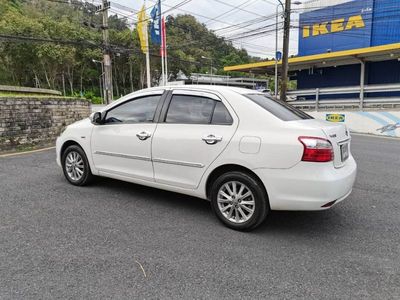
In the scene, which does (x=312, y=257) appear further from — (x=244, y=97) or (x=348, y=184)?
(x=244, y=97)

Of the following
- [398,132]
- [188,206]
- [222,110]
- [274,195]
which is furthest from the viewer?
[398,132]

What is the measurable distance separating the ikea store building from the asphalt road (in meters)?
17.1

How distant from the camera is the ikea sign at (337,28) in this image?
22641 mm

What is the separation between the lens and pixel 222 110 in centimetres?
388

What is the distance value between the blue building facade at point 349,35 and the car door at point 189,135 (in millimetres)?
21411

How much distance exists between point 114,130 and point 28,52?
43.4m

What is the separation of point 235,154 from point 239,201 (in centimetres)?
53

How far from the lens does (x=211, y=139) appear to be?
3.77 metres

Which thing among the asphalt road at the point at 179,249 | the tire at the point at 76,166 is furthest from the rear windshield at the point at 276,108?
the tire at the point at 76,166

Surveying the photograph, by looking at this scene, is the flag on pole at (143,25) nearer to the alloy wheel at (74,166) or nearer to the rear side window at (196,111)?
the alloy wheel at (74,166)

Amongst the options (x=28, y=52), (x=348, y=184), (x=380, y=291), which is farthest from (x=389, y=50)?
(x=28, y=52)

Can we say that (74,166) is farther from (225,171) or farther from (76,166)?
(225,171)

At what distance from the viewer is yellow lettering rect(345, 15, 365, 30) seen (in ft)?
74.6

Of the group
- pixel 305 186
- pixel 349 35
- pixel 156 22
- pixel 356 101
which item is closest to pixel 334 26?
pixel 349 35
